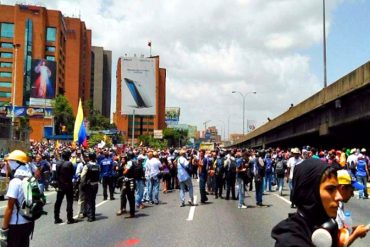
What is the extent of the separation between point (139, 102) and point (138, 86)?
4504mm

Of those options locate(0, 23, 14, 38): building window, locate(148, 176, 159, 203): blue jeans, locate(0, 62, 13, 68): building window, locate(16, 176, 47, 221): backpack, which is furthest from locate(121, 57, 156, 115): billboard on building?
locate(16, 176, 47, 221): backpack

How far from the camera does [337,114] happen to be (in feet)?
83.7

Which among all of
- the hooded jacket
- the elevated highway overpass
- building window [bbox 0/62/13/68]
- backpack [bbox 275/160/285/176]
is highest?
building window [bbox 0/62/13/68]

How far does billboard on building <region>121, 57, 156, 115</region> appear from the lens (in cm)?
12300

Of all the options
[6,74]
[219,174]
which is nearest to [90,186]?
[219,174]

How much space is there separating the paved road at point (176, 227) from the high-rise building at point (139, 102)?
6790 centimetres

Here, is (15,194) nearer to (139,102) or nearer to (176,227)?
(176,227)

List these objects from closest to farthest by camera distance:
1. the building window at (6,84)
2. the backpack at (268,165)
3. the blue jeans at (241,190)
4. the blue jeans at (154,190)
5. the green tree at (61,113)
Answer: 1. the blue jeans at (241,190)
2. the blue jeans at (154,190)
3. the backpack at (268,165)
4. the green tree at (61,113)
5. the building window at (6,84)

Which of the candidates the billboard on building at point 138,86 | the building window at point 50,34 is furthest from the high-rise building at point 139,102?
the building window at point 50,34

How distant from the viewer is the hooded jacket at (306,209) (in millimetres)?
2316

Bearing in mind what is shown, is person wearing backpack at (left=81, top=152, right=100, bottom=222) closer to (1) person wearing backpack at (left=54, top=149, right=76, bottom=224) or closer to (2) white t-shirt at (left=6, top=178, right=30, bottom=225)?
(1) person wearing backpack at (left=54, top=149, right=76, bottom=224)

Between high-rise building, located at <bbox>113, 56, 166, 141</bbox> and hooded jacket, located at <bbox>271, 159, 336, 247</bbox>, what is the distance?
7921 centimetres

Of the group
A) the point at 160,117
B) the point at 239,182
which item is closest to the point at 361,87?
the point at 239,182

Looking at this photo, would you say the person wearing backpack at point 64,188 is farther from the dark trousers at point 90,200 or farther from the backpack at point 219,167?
the backpack at point 219,167
